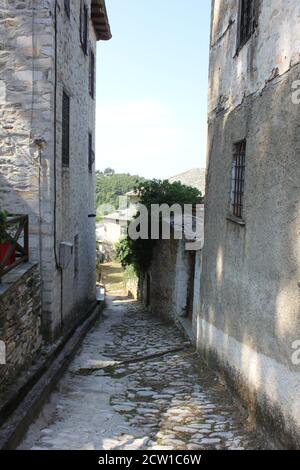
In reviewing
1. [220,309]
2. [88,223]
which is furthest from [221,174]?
[88,223]

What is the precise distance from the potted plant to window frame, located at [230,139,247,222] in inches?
116

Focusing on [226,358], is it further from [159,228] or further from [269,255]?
[159,228]

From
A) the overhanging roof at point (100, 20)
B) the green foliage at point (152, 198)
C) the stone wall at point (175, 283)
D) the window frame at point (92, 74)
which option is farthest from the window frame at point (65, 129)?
the green foliage at point (152, 198)

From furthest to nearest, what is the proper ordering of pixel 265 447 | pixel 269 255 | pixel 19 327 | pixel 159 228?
pixel 159 228
pixel 19 327
pixel 269 255
pixel 265 447

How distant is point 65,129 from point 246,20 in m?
4.47

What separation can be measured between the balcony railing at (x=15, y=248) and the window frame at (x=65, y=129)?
2.19m

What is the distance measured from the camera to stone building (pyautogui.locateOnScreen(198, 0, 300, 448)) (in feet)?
13.8

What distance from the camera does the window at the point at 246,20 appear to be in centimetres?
561

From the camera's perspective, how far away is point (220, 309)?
6.81m

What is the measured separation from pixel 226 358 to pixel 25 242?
360 centimetres

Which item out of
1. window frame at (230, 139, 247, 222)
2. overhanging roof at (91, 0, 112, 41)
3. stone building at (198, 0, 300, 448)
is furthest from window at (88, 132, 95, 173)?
window frame at (230, 139, 247, 222)

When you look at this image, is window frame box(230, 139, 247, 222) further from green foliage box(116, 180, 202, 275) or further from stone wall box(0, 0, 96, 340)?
green foliage box(116, 180, 202, 275)
